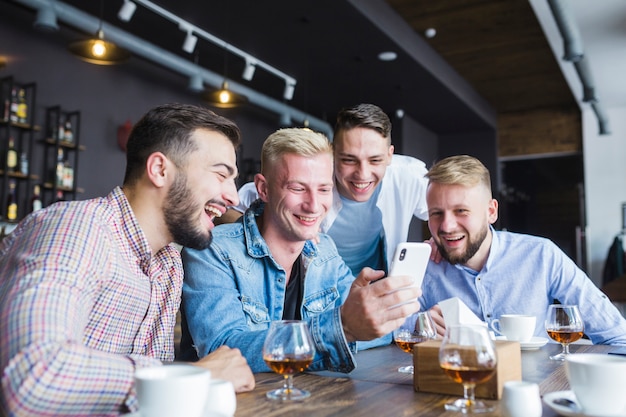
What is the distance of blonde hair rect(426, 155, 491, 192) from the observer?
2.22 m

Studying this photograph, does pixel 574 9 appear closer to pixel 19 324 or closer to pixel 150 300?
pixel 150 300

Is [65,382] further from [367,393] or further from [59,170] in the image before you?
[59,170]

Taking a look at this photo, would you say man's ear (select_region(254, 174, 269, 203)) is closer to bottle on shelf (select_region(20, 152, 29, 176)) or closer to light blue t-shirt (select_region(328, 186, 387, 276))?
light blue t-shirt (select_region(328, 186, 387, 276))

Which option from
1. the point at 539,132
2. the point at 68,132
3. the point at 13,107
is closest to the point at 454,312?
the point at 13,107

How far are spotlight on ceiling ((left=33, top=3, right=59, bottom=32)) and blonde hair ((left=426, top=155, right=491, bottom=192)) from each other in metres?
3.15

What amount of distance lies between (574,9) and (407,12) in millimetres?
1467

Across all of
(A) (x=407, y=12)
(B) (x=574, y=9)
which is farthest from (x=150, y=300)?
(B) (x=574, y=9)

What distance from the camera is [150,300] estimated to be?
1.43 metres

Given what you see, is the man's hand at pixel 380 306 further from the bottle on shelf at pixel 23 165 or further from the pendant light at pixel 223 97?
the bottle on shelf at pixel 23 165

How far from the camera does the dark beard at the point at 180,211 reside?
4.91ft

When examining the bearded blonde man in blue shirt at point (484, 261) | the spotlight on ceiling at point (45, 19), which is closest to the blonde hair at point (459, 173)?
the bearded blonde man in blue shirt at point (484, 261)

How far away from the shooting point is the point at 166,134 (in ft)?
5.00

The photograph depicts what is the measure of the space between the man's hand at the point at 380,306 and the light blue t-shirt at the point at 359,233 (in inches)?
52.7

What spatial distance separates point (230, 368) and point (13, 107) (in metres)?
4.63
